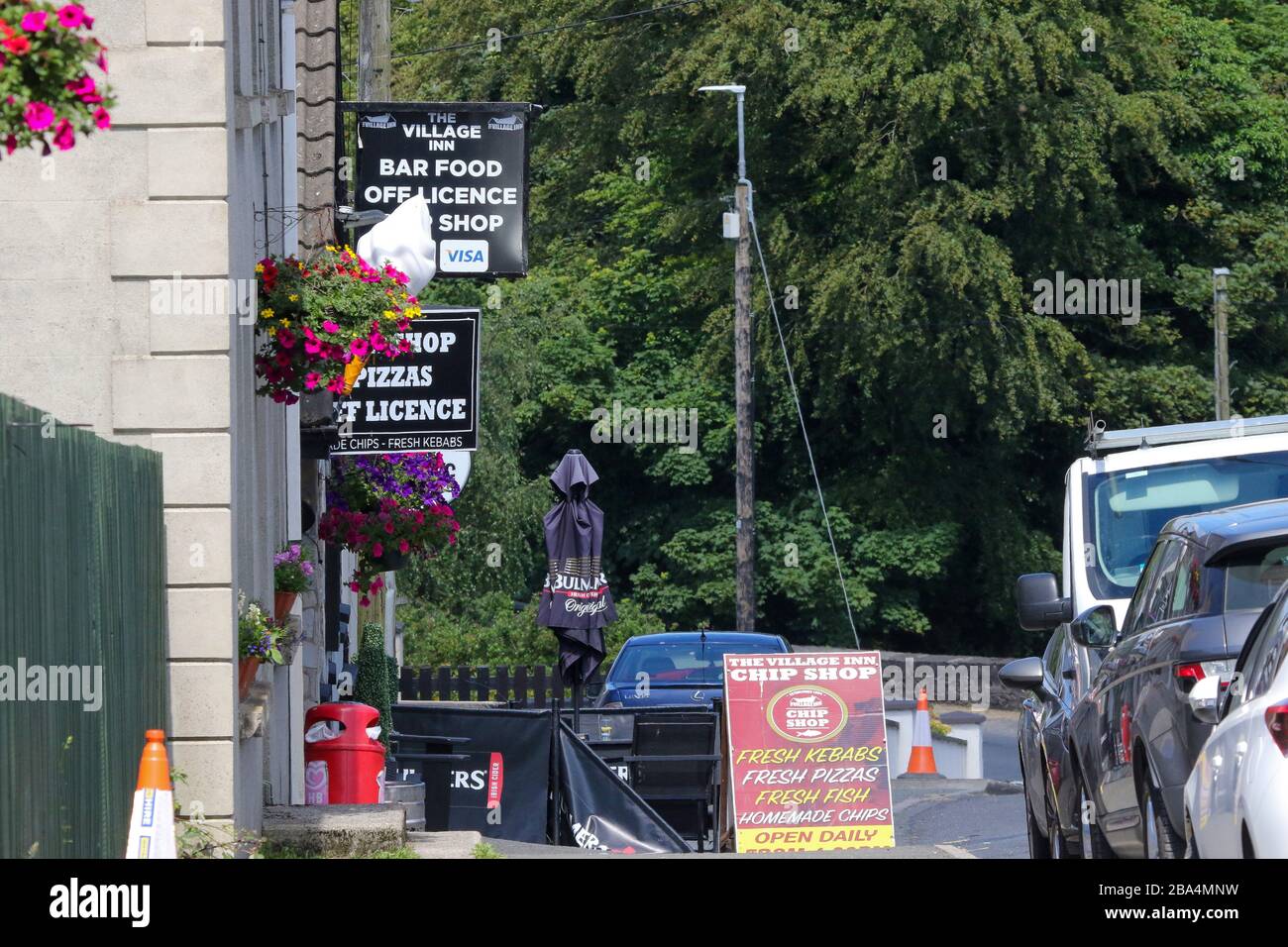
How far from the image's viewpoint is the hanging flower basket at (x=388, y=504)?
13555mm

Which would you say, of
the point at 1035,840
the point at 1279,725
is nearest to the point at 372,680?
the point at 1035,840

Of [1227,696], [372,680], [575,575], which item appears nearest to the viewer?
[1227,696]

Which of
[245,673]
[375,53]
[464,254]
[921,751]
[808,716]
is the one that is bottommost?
[921,751]

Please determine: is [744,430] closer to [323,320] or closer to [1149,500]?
[1149,500]

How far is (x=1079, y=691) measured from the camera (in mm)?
10195

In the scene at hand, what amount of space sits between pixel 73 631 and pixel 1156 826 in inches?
152

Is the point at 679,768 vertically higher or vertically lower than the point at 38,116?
lower

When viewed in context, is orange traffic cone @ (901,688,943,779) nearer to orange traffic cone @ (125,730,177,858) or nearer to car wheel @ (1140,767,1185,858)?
car wheel @ (1140,767,1185,858)

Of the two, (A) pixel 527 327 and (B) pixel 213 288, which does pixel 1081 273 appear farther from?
(B) pixel 213 288

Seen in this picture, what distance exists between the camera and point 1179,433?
12.2m

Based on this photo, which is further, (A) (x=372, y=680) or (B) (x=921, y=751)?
(B) (x=921, y=751)

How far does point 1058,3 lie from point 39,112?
3359 cm

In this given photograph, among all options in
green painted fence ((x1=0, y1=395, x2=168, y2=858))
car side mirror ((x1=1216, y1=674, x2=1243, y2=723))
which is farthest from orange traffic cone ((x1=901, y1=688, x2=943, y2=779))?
car side mirror ((x1=1216, y1=674, x2=1243, y2=723))

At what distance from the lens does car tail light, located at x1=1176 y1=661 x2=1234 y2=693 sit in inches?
273
